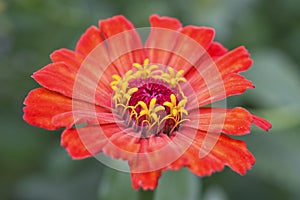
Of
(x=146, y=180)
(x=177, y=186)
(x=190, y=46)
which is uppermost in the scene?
(x=190, y=46)

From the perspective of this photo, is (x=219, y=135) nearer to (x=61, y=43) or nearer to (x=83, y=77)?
(x=83, y=77)

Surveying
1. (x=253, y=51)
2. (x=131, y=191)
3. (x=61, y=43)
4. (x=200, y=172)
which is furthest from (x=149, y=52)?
(x=253, y=51)

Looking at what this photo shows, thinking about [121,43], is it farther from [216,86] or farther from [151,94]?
[216,86]

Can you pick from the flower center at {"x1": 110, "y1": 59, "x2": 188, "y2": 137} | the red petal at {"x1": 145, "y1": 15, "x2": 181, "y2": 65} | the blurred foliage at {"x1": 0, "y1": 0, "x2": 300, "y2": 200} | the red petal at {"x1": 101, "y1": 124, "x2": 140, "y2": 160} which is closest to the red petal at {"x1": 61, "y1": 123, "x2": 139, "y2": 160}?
the red petal at {"x1": 101, "y1": 124, "x2": 140, "y2": 160}

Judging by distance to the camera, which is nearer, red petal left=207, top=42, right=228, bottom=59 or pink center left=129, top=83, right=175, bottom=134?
pink center left=129, top=83, right=175, bottom=134

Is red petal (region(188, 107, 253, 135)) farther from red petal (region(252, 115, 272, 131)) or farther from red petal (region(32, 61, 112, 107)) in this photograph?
red petal (region(32, 61, 112, 107))

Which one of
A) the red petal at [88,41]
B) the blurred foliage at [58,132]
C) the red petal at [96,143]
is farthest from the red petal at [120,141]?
the blurred foliage at [58,132]

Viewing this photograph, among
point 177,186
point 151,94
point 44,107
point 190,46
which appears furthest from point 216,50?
point 44,107
